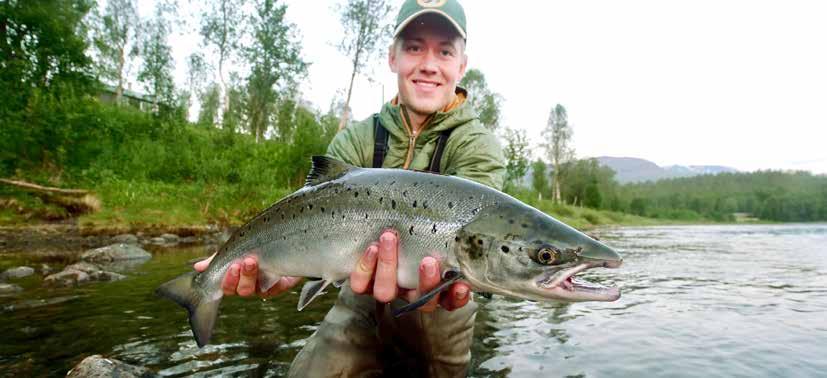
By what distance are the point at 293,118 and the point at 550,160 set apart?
39.8 meters

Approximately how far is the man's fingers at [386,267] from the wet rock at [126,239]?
1260cm

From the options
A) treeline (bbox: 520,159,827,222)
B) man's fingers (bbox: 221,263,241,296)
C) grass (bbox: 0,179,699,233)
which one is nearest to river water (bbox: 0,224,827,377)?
man's fingers (bbox: 221,263,241,296)

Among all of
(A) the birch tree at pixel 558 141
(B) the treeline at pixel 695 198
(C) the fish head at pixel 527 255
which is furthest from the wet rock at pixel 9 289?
(A) the birch tree at pixel 558 141

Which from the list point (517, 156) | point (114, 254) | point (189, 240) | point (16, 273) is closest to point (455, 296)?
point (16, 273)

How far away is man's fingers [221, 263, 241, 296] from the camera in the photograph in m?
2.56

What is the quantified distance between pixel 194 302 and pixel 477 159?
1947mm

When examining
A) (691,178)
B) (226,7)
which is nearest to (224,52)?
(226,7)

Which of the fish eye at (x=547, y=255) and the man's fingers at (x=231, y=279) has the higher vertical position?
the fish eye at (x=547, y=255)

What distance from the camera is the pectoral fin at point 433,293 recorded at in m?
1.82

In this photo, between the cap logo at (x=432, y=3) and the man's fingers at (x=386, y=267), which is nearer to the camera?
the man's fingers at (x=386, y=267)

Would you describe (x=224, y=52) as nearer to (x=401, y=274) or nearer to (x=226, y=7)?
(x=226, y=7)

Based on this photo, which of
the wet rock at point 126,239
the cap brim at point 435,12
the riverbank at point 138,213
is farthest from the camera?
the wet rock at point 126,239

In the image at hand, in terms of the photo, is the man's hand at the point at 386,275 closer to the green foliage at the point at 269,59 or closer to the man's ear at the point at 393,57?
the man's ear at the point at 393,57

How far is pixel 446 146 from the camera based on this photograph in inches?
123
